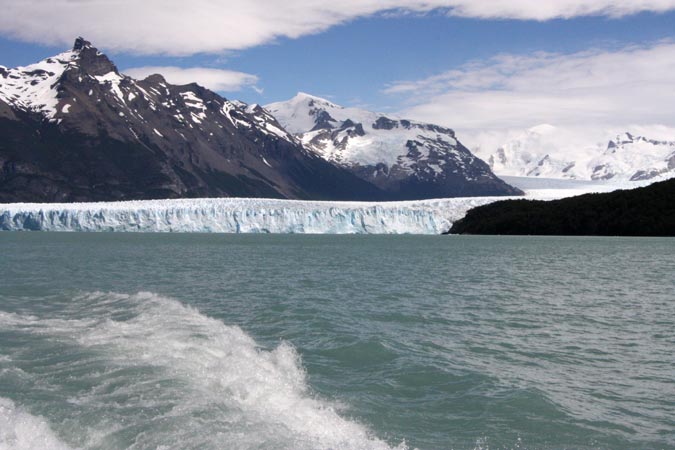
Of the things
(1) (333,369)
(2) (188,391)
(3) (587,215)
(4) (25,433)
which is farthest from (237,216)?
(4) (25,433)

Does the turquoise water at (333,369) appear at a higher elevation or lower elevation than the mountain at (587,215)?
lower

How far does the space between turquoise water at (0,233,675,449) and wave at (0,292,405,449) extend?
0.04 metres

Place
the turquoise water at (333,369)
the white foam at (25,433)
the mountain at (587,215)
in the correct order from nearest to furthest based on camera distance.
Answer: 1. the white foam at (25,433)
2. the turquoise water at (333,369)
3. the mountain at (587,215)

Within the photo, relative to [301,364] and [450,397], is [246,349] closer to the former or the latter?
[301,364]

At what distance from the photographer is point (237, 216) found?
107 metres

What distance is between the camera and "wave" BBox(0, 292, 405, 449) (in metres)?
9.18

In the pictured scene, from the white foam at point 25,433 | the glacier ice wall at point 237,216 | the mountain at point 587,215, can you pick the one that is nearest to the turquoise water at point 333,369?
the white foam at point 25,433

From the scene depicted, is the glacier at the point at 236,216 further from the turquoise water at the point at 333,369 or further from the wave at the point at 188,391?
the wave at the point at 188,391

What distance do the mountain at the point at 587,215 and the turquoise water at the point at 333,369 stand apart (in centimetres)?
8187

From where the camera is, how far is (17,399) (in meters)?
10.9

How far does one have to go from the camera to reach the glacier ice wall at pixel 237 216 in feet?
346

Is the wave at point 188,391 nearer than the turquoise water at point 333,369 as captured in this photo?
Yes

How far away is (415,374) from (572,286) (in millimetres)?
21814

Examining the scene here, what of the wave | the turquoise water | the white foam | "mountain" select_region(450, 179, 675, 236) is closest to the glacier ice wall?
"mountain" select_region(450, 179, 675, 236)
